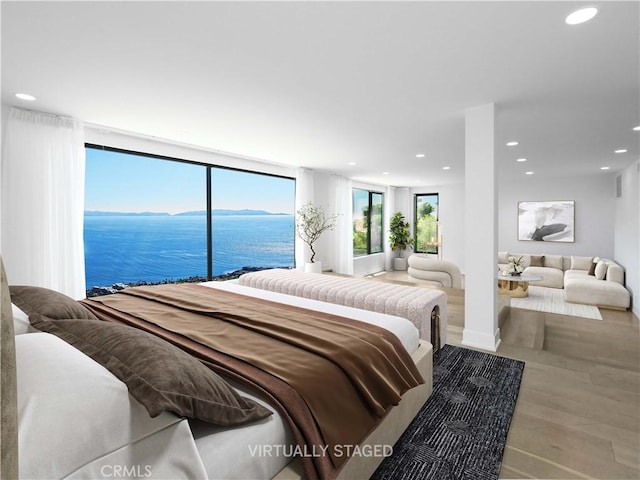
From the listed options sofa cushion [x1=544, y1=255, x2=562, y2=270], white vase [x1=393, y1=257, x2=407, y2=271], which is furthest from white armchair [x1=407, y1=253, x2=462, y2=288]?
white vase [x1=393, y1=257, x2=407, y2=271]

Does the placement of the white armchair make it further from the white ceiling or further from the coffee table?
the white ceiling

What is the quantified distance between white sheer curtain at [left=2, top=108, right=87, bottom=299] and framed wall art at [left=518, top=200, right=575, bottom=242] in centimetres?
912

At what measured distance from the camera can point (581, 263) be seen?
7051mm

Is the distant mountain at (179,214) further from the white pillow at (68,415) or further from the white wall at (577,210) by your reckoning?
the white wall at (577,210)

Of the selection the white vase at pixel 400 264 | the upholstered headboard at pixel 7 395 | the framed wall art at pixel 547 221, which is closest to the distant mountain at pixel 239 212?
the white vase at pixel 400 264

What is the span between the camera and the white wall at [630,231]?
5219 millimetres

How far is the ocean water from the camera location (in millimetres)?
4555

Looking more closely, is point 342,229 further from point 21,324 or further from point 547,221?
point 21,324

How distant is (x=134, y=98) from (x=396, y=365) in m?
3.14

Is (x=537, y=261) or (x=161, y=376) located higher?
(x=161, y=376)

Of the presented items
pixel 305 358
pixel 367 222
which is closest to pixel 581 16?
pixel 305 358

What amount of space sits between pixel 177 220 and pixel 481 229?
4634mm

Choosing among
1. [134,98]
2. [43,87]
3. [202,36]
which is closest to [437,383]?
[202,36]

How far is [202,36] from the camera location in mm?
2002
